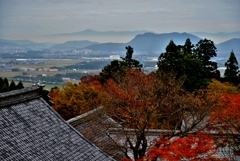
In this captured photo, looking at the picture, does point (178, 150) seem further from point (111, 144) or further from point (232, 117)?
point (232, 117)

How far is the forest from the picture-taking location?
1423 cm

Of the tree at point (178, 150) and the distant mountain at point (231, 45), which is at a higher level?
the distant mountain at point (231, 45)

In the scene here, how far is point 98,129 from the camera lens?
54.5ft

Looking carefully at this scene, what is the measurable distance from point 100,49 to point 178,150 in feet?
366

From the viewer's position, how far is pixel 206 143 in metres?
14.5

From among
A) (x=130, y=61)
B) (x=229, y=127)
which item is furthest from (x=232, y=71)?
(x=229, y=127)

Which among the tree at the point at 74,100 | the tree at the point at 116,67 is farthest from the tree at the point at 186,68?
the tree at the point at 74,100

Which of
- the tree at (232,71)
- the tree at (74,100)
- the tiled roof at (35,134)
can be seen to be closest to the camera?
the tiled roof at (35,134)

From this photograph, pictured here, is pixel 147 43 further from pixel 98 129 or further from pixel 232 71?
pixel 98 129

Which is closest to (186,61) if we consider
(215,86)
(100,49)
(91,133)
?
(215,86)

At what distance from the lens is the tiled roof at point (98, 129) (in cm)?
1510

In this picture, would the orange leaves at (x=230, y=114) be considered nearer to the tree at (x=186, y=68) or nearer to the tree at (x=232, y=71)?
the tree at (x=186, y=68)

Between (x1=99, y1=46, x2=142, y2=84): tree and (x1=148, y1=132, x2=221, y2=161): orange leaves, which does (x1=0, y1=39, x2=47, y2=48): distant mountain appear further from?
(x1=148, y1=132, x2=221, y2=161): orange leaves

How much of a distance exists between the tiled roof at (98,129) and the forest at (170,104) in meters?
0.49
